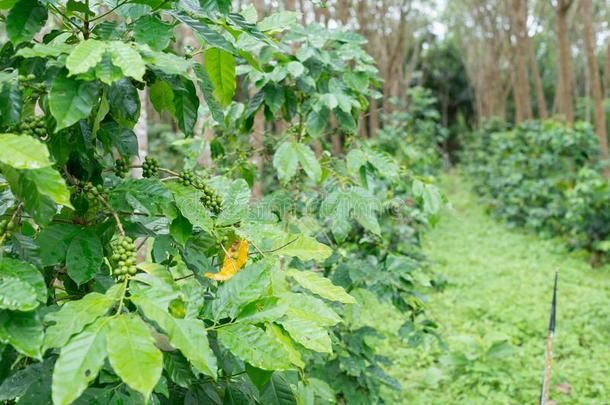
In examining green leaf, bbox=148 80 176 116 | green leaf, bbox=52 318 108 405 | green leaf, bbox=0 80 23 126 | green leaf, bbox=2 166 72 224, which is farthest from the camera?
green leaf, bbox=148 80 176 116

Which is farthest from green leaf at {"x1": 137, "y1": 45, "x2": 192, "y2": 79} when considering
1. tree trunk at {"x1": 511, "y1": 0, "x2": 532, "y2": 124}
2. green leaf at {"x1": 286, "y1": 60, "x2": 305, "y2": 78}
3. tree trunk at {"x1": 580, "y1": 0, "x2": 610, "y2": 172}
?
tree trunk at {"x1": 511, "y1": 0, "x2": 532, "y2": 124}

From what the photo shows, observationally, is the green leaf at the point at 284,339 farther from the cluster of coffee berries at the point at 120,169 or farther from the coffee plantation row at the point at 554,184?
the coffee plantation row at the point at 554,184

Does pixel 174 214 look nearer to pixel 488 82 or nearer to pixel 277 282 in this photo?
pixel 277 282

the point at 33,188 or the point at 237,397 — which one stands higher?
the point at 33,188

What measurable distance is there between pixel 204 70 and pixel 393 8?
1283 cm

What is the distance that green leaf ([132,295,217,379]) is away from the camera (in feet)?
2.67

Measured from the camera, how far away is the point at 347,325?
2736mm

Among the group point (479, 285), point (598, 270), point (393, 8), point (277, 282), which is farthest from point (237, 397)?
point (393, 8)

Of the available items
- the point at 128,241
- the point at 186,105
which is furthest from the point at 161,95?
the point at 128,241

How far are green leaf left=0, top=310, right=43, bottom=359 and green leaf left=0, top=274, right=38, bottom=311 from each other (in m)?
0.02

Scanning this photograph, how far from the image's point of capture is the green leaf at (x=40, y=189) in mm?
818

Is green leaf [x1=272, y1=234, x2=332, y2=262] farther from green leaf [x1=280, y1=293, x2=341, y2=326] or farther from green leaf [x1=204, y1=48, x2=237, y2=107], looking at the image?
green leaf [x1=204, y1=48, x2=237, y2=107]

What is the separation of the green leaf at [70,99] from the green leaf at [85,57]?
6 centimetres

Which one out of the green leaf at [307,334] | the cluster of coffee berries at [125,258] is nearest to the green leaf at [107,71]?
the cluster of coffee berries at [125,258]
